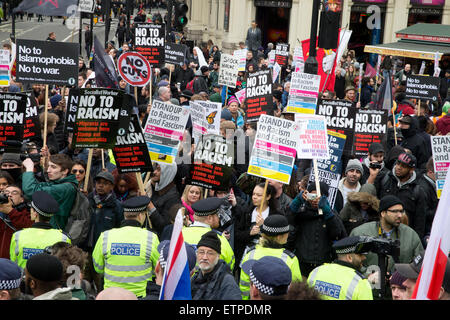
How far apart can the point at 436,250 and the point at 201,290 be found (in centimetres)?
262

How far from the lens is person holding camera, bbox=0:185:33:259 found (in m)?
6.61

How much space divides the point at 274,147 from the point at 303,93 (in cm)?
414

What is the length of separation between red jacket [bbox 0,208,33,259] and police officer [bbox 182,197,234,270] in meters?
1.68

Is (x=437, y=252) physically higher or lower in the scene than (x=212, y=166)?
higher

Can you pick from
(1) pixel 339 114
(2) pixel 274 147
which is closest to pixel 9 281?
(2) pixel 274 147

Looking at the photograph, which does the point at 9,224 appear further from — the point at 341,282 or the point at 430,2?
the point at 430,2

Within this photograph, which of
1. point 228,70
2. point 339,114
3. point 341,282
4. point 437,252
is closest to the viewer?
point 437,252

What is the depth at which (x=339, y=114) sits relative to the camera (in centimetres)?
997

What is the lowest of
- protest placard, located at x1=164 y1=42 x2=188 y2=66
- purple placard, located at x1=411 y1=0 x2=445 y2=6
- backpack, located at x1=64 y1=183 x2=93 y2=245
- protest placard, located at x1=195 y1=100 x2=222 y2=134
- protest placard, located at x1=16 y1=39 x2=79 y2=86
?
backpack, located at x1=64 y1=183 x2=93 y2=245

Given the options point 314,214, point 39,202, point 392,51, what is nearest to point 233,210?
point 314,214

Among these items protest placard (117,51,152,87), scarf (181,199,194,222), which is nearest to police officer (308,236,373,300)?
scarf (181,199,194,222)

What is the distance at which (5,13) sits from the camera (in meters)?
55.4

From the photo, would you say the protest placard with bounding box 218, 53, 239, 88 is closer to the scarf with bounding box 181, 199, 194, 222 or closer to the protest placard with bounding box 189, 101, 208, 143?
the protest placard with bounding box 189, 101, 208, 143
